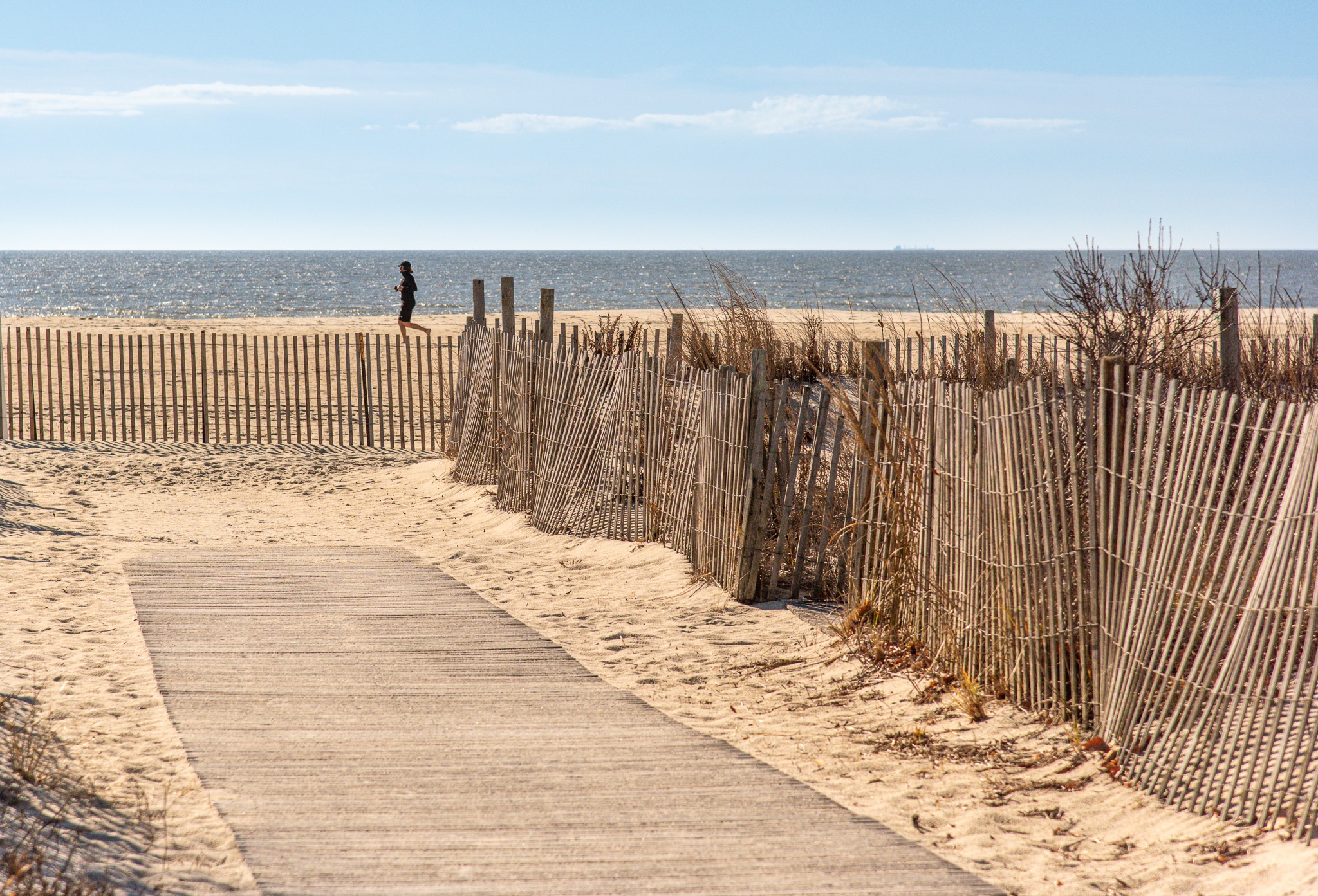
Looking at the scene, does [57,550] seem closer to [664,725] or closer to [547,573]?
[547,573]

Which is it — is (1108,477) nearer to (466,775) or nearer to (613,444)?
(466,775)

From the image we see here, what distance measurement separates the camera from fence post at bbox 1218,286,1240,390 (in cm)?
933

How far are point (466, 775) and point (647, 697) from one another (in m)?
1.27

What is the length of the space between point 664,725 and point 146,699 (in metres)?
2.30

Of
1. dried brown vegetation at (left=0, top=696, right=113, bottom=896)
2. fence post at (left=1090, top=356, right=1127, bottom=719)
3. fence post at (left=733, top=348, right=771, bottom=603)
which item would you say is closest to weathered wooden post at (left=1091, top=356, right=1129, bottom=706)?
fence post at (left=1090, top=356, right=1127, bottom=719)

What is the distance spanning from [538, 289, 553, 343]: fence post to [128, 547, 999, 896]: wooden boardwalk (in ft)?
13.3

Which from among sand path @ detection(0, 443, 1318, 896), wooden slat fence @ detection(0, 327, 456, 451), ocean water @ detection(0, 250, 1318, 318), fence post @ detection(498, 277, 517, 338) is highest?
ocean water @ detection(0, 250, 1318, 318)

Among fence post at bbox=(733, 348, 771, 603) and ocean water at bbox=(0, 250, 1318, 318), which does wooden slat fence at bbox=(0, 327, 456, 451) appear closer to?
fence post at bbox=(733, 348, 771, 603)

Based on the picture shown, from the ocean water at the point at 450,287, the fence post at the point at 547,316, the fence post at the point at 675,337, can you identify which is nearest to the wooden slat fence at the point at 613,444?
the fence post at the point at 547,316

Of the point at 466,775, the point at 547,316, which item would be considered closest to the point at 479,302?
the point at 547,316

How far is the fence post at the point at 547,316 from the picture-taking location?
9.83 m

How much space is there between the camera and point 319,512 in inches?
382

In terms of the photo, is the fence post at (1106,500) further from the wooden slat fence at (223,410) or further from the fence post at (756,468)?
the wooden slat fence at (223,410)

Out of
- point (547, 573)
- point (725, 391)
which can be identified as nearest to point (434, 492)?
point (547, 573)
